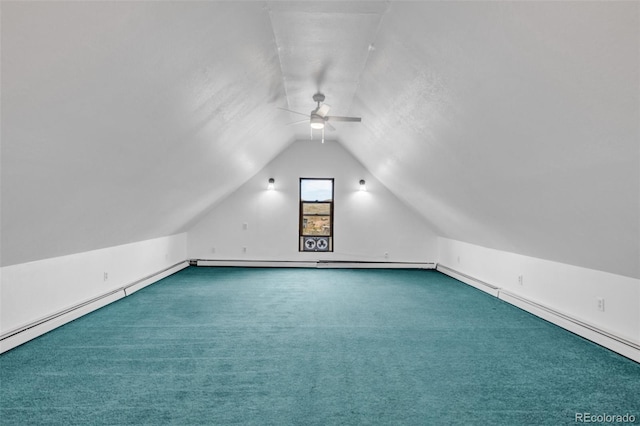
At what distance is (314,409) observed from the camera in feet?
7.40

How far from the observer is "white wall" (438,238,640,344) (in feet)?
10.5

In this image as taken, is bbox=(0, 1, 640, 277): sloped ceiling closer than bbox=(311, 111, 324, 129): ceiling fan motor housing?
Yes

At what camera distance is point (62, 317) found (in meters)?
3.79

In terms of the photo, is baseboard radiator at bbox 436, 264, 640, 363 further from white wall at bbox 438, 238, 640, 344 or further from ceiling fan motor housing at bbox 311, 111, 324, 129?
ceiling fan motor housing at bbox 311, 111, 324, 129

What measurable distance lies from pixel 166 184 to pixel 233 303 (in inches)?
72.4

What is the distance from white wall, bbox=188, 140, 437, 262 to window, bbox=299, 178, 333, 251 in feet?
0.56

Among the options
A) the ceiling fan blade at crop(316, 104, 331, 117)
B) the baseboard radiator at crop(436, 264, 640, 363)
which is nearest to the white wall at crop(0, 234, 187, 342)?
the ceiling fan blade at crop(316, 104, 331, 117)

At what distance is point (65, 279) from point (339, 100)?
4.06 metres

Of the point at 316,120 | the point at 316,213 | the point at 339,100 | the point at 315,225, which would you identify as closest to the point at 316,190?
the point at 316,213

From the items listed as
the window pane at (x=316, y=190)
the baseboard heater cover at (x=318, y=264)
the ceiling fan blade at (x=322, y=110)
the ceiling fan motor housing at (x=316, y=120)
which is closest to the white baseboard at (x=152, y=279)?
the baseboard heater cover at (x=318, y=264)

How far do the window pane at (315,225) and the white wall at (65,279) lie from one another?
3.13 m

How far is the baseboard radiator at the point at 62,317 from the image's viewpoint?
124 inches

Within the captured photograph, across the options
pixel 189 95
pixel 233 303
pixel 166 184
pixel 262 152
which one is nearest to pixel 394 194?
pixel 262 152

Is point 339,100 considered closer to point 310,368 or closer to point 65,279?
point 310,368
